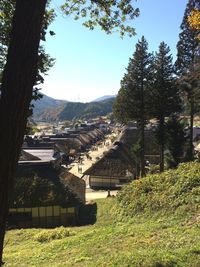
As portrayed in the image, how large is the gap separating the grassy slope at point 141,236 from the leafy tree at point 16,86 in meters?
5.57

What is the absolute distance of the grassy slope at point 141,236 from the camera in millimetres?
9273

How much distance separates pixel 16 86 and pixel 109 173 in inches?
1614

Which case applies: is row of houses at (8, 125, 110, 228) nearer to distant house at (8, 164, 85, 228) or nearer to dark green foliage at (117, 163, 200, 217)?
distant house at (8, 164, 85, 228)

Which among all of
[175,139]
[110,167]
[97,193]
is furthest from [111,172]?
[175,139]

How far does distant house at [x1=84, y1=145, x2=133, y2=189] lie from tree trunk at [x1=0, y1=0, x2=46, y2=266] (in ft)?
132

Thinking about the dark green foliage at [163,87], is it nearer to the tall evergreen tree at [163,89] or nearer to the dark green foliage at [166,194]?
the tall evergreen tree at [163,89]

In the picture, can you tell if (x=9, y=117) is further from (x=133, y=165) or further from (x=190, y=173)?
(x=133, y=165)

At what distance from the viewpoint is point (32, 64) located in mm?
4113

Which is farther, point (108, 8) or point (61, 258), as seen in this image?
point (61, 258)

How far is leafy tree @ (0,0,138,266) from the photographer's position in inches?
155

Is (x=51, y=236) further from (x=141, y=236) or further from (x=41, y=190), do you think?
(x=41, y=190)

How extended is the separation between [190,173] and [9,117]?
54.3 ft

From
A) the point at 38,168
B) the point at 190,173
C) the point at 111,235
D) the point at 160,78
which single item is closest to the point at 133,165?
the point at 160,78

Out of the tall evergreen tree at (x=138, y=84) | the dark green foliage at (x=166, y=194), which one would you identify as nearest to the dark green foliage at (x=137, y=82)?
the tall evergreen tree at (x=138, y=84)
